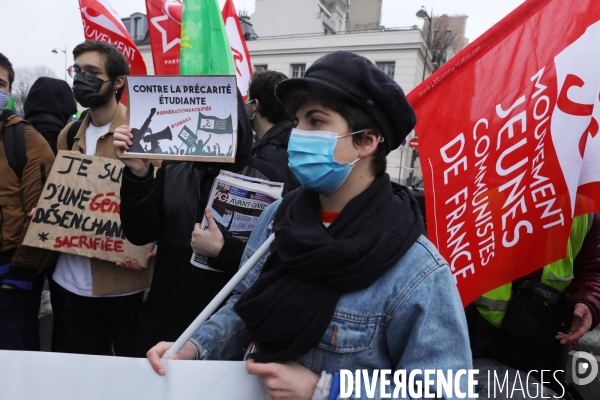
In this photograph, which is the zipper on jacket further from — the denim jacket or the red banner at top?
the denim jacket

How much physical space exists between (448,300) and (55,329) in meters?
2.96

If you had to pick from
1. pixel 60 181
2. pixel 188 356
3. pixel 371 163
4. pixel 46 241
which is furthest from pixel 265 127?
pixel 188 356

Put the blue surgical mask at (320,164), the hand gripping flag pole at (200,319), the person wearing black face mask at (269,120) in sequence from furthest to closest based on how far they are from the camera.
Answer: the person wearing black face mask at (269,120), the blue surgical mask at (320,164), the hand gripping flag pole at (200,319)

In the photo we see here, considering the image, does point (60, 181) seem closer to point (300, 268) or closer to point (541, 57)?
point (300, 268)

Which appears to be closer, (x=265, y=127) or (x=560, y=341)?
(x=560, y=341)

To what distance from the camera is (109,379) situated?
1.19 metres

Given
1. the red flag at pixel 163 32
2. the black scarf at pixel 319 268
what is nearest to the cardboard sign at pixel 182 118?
the black scarf at pixel 319 268

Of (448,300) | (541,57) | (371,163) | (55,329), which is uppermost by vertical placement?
(541,57)

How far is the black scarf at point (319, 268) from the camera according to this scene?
3.76 ft

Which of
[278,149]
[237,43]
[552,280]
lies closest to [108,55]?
[278,149]

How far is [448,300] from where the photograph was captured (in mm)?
1125

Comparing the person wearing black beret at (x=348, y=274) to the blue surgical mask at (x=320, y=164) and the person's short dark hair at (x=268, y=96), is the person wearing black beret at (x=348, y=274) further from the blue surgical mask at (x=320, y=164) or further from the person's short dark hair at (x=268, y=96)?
the person's short dark hair at (x=268, y=96)

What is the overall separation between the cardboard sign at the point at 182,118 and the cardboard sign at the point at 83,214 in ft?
2.43

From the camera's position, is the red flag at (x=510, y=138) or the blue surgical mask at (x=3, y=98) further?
the blue surgical mask at (x=3, y=98)
